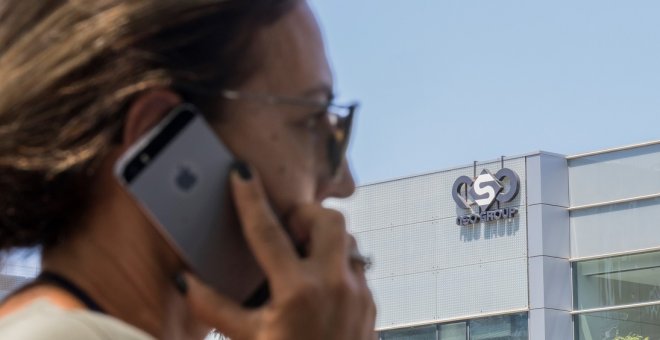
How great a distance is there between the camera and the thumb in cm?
170

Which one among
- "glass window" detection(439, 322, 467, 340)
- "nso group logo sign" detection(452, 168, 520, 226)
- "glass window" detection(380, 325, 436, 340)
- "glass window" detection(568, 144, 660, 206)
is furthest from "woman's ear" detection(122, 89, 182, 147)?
"glass window" detection(380, 325, 436, 340)

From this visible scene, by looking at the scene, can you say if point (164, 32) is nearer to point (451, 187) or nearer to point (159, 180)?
point (159, 180)

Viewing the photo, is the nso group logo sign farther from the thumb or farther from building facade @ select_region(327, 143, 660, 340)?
the thumb

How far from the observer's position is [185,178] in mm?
1750

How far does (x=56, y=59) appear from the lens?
1.71 m

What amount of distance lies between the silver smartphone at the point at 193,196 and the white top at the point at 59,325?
187 millimetres

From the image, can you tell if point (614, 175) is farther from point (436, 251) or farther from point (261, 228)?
point (261, 228)

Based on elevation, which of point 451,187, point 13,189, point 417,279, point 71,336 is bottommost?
point 71,336

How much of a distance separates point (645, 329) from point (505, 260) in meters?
4.35

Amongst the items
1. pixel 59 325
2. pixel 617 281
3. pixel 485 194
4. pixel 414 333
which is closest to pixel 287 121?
pixel 59 325

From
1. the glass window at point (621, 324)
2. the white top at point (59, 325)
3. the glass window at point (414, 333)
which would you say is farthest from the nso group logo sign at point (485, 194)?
the white top at point (59, 325)

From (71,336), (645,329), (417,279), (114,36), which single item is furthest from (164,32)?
(417,279)

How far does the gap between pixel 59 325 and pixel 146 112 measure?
33 centimetres

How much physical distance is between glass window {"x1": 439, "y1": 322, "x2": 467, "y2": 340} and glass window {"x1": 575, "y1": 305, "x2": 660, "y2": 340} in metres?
3.32
